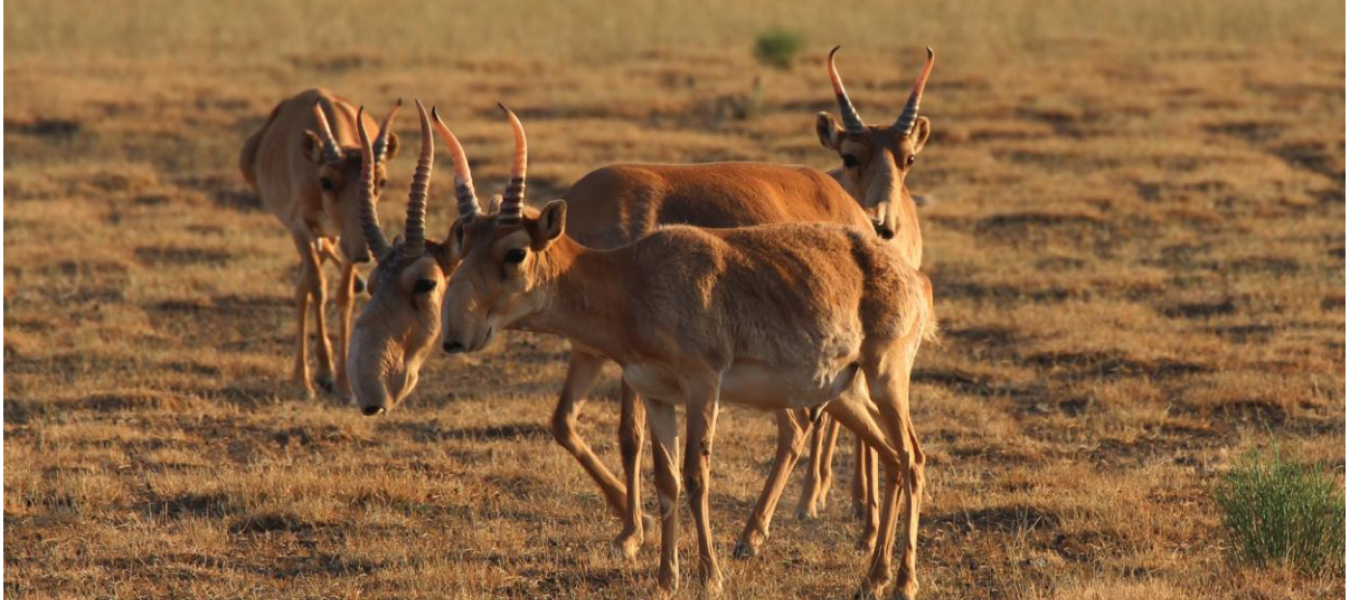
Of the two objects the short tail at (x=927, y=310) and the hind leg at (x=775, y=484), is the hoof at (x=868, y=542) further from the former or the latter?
the short tail at (x=927, y=310)

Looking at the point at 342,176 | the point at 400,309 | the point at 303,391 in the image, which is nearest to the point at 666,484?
the point at 400,309

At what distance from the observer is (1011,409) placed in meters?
11.1

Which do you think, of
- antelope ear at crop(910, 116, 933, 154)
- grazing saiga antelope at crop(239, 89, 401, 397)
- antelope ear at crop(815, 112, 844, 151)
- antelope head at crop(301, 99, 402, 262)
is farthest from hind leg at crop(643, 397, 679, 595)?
antelope head at crop(301, 99, 402, 262)

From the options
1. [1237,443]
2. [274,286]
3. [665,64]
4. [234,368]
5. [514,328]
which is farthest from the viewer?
[665,64]

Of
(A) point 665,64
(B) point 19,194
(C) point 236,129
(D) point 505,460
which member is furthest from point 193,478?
(A) point 665,64

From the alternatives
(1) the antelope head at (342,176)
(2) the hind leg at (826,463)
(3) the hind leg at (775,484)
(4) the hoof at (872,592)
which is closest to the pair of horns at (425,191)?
(3) the hind leg at (775,484)

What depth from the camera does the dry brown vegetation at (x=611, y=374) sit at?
8.18 meters

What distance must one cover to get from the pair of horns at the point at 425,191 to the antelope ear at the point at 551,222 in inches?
3.3

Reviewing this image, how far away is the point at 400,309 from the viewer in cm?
738

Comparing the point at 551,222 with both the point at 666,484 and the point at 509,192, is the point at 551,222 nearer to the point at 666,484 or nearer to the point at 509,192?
the point at 509,192

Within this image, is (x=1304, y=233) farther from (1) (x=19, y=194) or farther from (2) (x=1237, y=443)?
(1) (x=19, y=194)

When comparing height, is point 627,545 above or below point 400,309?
below

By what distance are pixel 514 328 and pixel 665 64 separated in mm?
18927

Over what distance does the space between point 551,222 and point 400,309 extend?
40.0 inches
